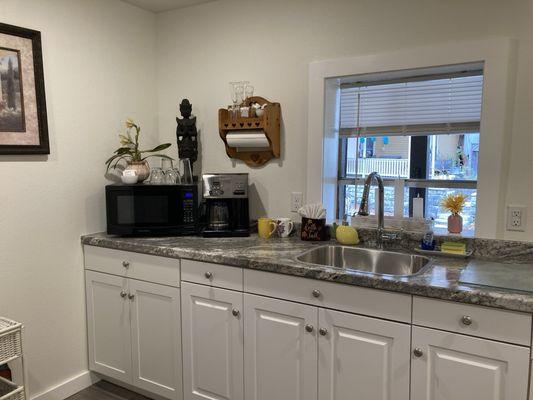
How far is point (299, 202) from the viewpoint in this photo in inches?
98.9

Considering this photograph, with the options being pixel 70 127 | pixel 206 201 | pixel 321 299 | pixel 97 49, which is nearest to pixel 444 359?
pixel 321 299

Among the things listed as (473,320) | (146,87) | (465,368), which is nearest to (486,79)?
(473,320)

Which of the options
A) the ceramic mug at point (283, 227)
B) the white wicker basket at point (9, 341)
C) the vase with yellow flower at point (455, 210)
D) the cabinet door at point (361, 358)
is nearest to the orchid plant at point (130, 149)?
the ceramic mug at point (283, 227)

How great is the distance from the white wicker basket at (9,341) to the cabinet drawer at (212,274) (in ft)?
2.50

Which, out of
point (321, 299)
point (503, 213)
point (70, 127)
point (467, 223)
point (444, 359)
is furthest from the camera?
point (70, 127)

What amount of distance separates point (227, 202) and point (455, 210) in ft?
4.03

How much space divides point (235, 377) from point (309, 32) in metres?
1.86

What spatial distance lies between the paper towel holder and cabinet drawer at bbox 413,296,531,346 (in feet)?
4.22

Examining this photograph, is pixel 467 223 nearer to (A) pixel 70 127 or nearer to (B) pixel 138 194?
(B) pixel 138 194

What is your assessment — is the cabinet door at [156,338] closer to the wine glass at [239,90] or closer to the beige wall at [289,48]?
the beige wall at [289,48]

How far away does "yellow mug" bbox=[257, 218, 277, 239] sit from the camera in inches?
95.9

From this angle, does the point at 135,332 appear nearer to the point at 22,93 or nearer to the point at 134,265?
the point at 134,265

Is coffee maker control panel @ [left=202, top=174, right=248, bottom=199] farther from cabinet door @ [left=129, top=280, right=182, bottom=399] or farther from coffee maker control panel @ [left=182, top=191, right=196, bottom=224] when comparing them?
cabinet door @ [left=129, top=280, right=182, bottom=399]

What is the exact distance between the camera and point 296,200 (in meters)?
2.52
